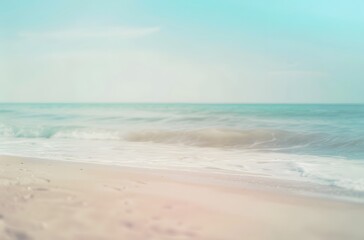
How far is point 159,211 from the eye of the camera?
5.02 ft

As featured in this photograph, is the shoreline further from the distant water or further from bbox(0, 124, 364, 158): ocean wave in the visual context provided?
bbox(0, 124, 364, 158): ocean wave

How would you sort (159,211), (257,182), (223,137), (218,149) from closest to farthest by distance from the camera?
(159,211) → (257,182) → (218,149) → (223,137)

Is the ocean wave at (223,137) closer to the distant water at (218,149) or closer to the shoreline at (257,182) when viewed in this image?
the distant water at (218,149)

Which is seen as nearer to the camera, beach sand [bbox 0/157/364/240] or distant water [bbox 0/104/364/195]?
beach sand [bbox 0/157/364/240]

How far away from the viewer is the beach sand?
130 cm

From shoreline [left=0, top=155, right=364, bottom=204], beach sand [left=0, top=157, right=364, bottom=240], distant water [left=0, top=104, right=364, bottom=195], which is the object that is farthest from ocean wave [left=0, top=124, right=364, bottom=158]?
beach sand [left=0, top=157, right=364, bottom=240]

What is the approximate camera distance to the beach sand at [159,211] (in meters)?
1.30

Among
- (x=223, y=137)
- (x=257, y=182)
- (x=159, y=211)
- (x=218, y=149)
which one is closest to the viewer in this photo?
(x=159, y=211)

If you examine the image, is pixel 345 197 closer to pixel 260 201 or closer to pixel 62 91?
pixel 260 201

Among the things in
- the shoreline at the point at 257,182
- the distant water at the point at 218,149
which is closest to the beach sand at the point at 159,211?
the shoreline at the point at 257,182

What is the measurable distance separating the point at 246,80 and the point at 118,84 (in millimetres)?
2844

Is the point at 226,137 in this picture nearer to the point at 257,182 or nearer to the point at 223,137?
the point at 223,137

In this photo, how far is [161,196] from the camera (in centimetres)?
182

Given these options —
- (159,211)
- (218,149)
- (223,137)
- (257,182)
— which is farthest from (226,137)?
(159,211)
